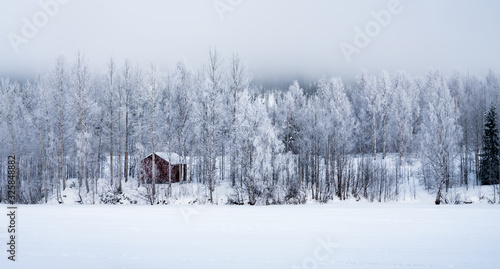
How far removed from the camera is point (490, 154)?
29.7 meters

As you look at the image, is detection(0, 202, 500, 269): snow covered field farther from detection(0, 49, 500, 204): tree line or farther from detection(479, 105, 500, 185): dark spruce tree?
detection(479, 105, 500, 185): dark spruce tree

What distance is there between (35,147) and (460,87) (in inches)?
1960

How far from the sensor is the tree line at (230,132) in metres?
22.5

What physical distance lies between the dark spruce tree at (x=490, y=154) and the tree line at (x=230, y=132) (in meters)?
0.60

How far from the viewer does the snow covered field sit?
23.2 ft

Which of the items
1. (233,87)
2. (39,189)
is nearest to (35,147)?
(39,189)

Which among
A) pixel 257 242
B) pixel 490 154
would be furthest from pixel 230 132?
pixel 490 154

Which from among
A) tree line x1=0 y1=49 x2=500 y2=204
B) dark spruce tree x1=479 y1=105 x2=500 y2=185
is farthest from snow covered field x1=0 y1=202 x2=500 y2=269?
dark spruce tree x1=479 y1=105 x2=500 y2=185

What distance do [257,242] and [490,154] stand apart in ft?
102

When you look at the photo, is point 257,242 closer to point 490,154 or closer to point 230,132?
point 230,132

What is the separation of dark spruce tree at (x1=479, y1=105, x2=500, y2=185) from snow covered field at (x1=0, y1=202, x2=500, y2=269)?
20.3 metres

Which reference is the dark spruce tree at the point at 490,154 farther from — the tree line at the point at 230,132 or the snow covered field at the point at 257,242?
the snow covered field at the point at 257,242

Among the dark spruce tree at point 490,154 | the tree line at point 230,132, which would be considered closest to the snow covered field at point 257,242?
the tree line at point 230,132

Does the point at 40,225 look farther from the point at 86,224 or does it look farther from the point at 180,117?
the point at 180,117
